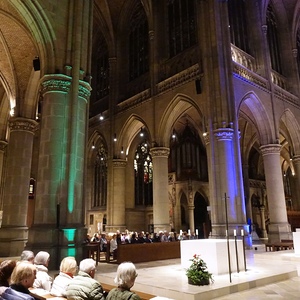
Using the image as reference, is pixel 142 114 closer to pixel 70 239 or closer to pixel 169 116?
pixel 169 116

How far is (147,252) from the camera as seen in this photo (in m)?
11.3

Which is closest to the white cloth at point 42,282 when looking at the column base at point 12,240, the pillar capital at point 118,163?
the column base at point 12,240

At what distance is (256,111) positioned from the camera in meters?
18.9

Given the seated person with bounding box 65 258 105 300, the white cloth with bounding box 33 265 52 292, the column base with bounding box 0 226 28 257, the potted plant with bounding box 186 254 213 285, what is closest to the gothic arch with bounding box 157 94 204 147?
the column base with bounding box 0 226 28 257

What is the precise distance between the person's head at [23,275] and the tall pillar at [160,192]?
48.8ft

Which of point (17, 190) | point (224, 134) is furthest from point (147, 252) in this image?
point (224, 134)

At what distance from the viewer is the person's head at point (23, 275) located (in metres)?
2.69

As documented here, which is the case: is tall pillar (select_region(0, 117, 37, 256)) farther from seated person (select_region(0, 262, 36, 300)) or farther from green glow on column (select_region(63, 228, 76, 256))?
seated person (select_region(0, 262, 36, 300))

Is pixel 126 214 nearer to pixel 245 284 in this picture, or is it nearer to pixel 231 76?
pixel 231 76

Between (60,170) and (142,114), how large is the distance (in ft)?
35.0

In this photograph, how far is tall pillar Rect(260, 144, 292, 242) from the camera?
57.9ft

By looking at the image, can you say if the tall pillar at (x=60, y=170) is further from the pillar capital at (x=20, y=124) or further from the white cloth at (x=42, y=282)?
the white cloth at (x=42, y=282)

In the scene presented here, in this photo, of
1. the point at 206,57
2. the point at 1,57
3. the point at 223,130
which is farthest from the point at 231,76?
the point at 1,57

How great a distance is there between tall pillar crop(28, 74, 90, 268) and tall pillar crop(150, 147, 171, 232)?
8.21 metres
